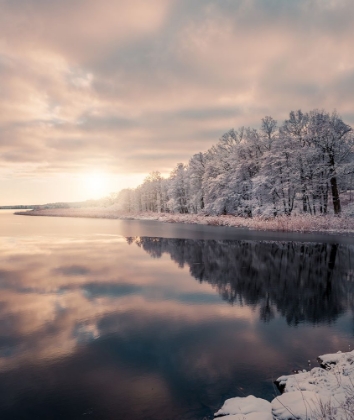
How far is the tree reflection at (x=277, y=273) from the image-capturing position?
10.0m

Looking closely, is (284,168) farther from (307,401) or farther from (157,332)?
(307,401)

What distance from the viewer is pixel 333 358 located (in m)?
6.12

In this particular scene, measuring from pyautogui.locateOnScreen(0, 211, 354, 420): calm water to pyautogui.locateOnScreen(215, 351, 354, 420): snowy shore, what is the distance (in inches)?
14.5

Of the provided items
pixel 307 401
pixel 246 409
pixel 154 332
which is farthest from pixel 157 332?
pixel 307 401

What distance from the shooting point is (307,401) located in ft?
14.9

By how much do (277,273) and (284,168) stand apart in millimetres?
29349

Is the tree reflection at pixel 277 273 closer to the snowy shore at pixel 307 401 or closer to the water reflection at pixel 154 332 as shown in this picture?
the water reflection at pixel 154 332

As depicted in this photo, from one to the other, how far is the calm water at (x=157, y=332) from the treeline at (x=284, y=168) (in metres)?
23.7

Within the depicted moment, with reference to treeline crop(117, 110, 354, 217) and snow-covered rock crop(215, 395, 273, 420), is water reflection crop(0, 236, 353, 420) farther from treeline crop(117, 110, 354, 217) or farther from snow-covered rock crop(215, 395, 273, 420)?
treeline crop(117, 110, 354, 217)

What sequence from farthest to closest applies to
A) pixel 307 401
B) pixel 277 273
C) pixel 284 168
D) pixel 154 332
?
pixel 284 168 < pixel 277 273 < pixel 154 332 < pixel 307 401

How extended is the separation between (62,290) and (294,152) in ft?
116

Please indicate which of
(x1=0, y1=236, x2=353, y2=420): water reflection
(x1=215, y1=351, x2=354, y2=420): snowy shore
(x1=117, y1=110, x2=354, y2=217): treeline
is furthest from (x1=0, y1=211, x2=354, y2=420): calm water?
(x1=117, y1=110, x2=354, y2=217): treeline

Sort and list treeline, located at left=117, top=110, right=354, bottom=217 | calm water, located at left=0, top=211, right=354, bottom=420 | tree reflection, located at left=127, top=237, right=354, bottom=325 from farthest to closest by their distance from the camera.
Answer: treeline, located at left=117, top=110, right=354, bottom=217 < tree reflection, located at left=127, top=237, right=354, bottom=325 < calm water, located at left=0, top=211, right=354, bottom=420

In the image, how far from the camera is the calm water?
5.16 meters
